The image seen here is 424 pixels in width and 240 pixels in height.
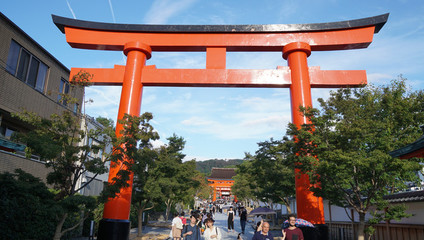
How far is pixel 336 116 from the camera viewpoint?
9.22m

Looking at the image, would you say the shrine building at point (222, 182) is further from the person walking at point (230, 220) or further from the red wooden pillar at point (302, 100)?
the red wooden pillar at point (302, 100)

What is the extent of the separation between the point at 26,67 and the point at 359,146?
13.8 m

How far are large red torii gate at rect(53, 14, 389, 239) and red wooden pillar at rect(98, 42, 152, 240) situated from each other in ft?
0.13

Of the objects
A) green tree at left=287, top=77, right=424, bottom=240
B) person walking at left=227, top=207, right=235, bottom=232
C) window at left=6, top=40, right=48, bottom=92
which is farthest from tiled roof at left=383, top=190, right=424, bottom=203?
window at left=6, top=40, right=48, bottom=92

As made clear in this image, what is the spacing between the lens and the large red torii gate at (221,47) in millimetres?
11172

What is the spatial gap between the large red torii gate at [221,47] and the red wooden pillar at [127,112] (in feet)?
0.13

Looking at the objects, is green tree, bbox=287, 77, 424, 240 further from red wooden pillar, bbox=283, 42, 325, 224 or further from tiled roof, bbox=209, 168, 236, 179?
tiled roof, bbox=209, 168, 236, 179

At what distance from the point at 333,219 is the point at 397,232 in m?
6.98

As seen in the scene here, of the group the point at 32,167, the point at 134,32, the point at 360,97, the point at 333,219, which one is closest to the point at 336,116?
the point at 360,97

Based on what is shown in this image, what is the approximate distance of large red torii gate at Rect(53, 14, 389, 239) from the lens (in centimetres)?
1117

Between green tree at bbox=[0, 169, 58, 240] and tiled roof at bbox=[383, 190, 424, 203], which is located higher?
tiled roof at bbox=[383, 190, 424, 203]

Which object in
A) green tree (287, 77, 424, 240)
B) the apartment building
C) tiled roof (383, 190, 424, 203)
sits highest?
the apartment building

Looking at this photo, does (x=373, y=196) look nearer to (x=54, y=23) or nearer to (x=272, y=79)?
(x=272, y=79)

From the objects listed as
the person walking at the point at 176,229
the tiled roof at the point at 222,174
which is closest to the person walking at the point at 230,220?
the person walking at the point at 176,229
